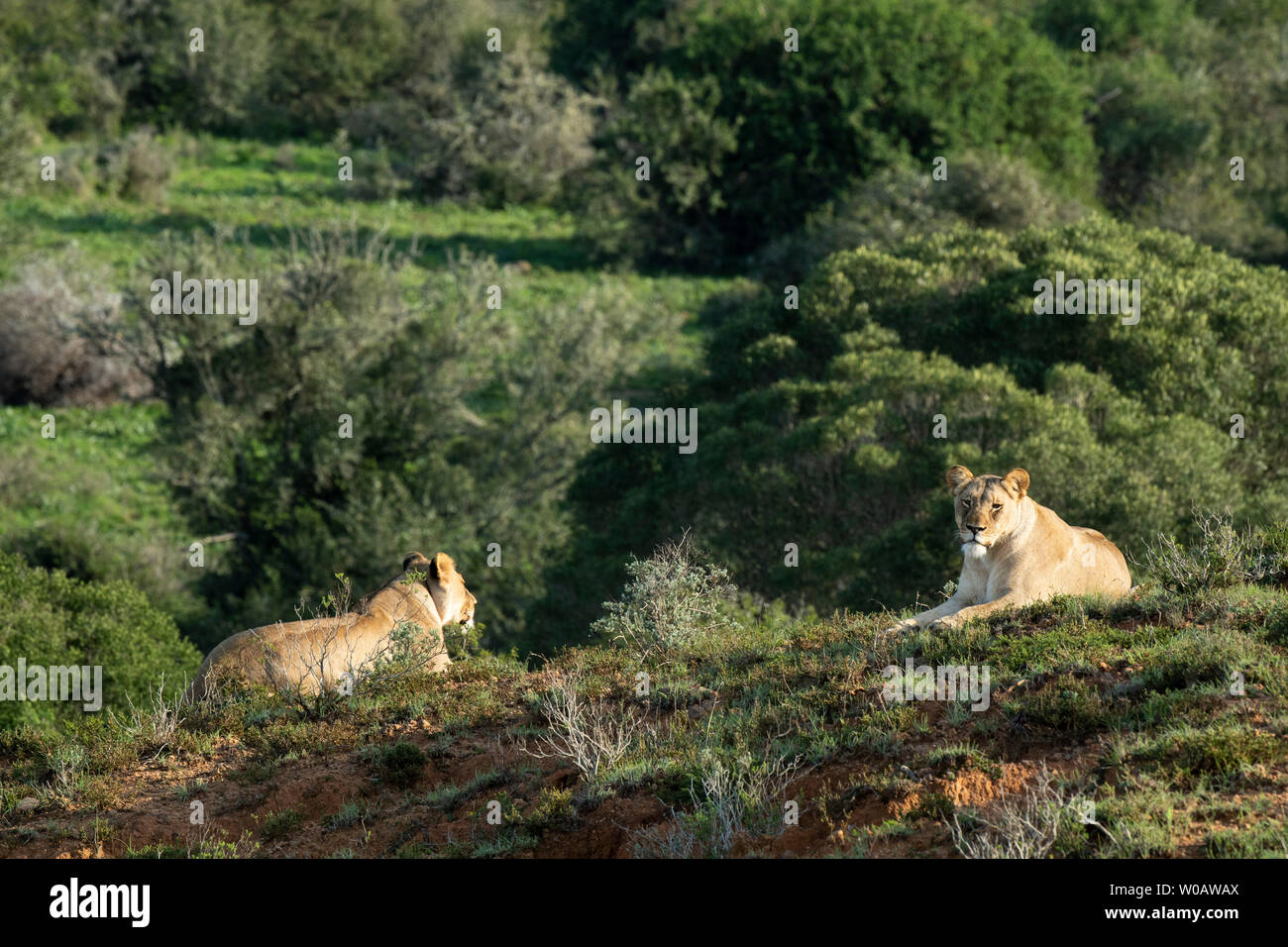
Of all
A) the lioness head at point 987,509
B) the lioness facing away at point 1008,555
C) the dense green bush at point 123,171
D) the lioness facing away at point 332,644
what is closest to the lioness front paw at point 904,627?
the lioness facing away at point 1008,555

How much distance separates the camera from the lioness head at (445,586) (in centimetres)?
1390

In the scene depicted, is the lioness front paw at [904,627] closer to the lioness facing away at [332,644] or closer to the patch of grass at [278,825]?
the lioness facing away at [332,644]

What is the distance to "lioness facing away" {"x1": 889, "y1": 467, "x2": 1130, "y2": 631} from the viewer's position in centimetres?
1147

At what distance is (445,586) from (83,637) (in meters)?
10.4

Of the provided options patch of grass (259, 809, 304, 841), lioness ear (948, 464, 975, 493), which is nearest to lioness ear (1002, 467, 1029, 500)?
lioness ear (948, 464, 975, 493)

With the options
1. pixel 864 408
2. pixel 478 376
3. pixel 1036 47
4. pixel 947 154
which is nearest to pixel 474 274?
pixel 478 376

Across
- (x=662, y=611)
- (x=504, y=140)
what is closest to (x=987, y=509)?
(x=662, y=611)

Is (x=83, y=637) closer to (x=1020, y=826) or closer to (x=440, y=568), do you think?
(x=440, y=568)

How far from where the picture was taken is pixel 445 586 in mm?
13922

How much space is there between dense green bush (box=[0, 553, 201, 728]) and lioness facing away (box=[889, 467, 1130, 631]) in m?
12.0

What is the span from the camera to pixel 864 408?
2552 cm

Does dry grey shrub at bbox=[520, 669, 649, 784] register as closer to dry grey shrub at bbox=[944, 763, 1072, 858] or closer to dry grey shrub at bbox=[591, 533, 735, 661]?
dry grey shrub at bbox=[591, 533, 735, 661]

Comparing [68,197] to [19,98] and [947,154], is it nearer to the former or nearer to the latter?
[19,98]

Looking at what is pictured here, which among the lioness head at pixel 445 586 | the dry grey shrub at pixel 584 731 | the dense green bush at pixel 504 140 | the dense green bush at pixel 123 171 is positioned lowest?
the dry grey shrub at pixel 584 731
